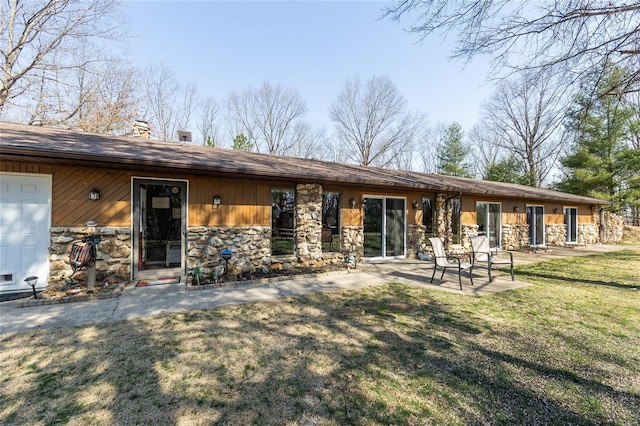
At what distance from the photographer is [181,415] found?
2070 mm

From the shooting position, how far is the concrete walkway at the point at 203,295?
153 inches

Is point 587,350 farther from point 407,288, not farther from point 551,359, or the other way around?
point 407,288

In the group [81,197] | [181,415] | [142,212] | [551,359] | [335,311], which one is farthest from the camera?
[142,212]

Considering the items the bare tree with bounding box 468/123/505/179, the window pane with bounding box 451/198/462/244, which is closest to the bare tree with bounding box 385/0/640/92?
the window pane with bounding box 451/198/462/244

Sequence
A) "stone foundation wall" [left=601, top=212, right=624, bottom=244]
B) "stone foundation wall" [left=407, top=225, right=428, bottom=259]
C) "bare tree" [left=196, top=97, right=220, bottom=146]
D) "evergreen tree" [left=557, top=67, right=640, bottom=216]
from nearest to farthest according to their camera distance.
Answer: "stone foundation wall" [left=407, top=225, right=428, bottom=259] < "evergreen tree" [left=557, top=67, right=640, bottom=216] < "stone foundation wall" [left=601, top=212, right=624, bottom=244] < "bare tree" [left=196, top=97, right=220, bottom=146]

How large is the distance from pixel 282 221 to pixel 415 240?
16.0ft

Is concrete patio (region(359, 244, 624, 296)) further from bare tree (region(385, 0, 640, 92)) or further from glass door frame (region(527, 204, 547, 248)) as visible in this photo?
glass door frame (region(527, 204, 547, 248))

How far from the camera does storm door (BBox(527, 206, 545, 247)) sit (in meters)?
12.9

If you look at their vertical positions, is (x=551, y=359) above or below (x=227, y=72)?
below

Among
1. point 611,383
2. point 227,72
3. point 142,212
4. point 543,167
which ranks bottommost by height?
point 611,383

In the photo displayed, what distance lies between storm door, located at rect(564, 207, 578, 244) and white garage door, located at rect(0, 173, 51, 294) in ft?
67.2

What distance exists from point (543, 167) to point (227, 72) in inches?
1102

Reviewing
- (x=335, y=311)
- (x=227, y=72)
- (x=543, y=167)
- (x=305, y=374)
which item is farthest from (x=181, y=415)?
(x=543, y=167)

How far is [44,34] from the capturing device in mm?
11391
